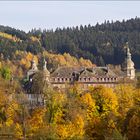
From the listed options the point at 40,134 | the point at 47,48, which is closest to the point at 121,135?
the point at 40,134

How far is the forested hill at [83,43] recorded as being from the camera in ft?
544

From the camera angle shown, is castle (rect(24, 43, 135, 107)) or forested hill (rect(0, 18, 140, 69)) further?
forested hill (rect(0, 18, 140, 69))

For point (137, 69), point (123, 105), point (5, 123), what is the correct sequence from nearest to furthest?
point (5, 123) < point (123, 105) < point (137, 69)

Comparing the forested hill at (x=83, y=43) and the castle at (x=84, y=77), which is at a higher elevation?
the forested hill at (x=83, y=43)

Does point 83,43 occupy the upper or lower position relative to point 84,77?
upper

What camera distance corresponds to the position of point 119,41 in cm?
18225

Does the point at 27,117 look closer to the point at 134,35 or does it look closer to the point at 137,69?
the point at 137,69

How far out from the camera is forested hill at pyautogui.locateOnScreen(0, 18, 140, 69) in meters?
166

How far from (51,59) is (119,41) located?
30562mm

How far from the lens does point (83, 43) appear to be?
181875 millimetres

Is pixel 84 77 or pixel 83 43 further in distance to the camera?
pixel 83 43

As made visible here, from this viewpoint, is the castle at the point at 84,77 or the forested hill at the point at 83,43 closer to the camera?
the castle at the point at 84,77

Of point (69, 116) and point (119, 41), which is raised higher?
point (119, 41)

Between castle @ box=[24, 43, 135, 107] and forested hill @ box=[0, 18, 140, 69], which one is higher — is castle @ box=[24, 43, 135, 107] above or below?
below
